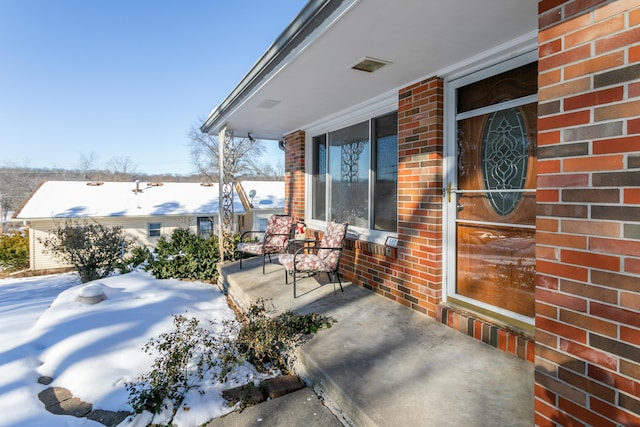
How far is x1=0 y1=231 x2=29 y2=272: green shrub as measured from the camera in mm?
13711

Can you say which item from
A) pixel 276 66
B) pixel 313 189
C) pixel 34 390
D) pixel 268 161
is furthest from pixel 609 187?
pixel 268 161

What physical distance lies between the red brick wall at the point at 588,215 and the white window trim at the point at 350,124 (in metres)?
2.52

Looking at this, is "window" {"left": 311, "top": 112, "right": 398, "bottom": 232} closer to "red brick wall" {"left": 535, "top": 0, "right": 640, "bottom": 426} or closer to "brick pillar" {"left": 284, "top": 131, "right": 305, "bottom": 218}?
"brick pillar" {"left": 284, "top": 131, "right": 305, "bottom": 218}

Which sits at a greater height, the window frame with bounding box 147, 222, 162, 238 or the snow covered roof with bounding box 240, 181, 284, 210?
the snow covered roof with bounding box 240, 181, 284, 210

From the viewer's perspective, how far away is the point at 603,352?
1261 mm

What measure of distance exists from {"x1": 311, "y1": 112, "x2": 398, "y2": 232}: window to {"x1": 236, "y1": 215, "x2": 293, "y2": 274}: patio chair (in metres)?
0.60

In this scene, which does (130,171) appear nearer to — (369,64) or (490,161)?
(369,64)

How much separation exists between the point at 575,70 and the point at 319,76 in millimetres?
2377

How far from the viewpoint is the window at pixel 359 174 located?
13.7 feet

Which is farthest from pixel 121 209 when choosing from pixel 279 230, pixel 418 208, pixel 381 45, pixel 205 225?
pixel 381 45

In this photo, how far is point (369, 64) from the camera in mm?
3021

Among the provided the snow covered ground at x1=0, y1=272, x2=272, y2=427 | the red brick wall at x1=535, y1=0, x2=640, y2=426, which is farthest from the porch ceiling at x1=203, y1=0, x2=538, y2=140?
the snow covered ground at x1=0, y1=272, x2=272, y2=427

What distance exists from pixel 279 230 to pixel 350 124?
7.14 feet

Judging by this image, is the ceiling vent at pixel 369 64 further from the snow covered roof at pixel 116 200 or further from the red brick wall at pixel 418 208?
the snow covered roof at pixel 116 200
